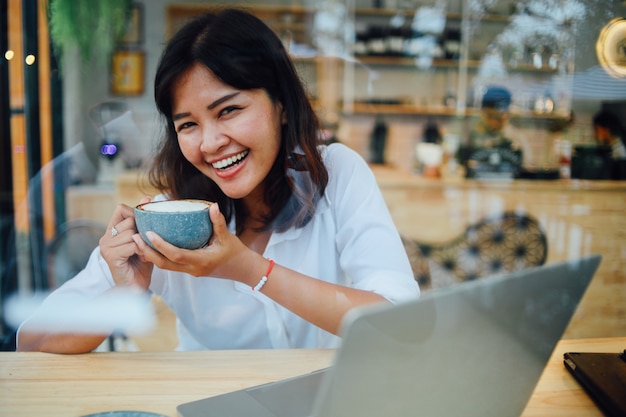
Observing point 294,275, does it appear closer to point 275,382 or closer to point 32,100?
point 275,382

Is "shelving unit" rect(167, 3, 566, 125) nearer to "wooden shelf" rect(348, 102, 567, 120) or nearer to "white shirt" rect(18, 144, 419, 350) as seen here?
"wooden shelf" rect(348, 102, 567, 120)

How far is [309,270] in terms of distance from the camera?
3.17 feet

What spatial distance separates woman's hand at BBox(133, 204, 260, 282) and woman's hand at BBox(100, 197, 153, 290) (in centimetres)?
4

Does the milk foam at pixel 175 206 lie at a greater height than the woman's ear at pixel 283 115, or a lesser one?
lesser

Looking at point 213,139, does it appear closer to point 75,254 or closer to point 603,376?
point 75,254

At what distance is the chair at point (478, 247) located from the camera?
2.15 m

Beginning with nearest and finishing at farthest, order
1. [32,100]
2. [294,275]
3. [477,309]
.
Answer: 1. [477,309]
2. [294,275]
3. [32,100]

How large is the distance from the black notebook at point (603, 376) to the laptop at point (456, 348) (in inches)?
4.8

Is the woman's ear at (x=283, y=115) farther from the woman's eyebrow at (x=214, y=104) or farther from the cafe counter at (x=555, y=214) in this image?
the cafe counter at (x=555, y=214)

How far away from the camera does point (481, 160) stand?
3.17 m

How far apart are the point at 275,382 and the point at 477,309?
34 centimetres

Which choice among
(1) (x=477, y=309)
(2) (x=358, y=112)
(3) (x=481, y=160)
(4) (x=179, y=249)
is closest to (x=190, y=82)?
(4) (x=179, y=249)

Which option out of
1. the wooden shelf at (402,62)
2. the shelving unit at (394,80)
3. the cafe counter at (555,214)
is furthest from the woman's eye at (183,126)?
the wooden shelf at (402,62)

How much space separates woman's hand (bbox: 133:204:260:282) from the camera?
71 cm
